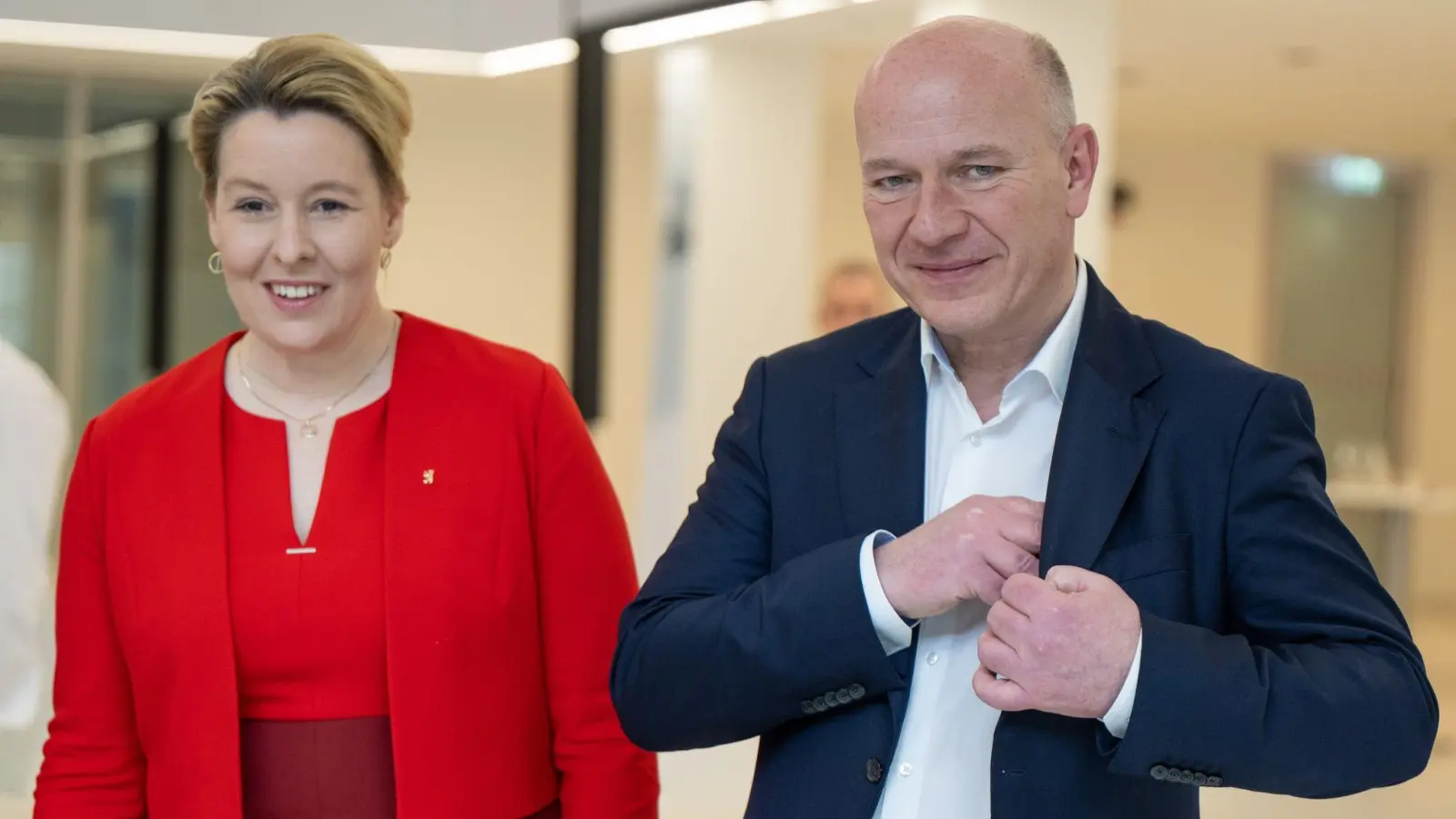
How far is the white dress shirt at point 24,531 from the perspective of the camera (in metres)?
2.66

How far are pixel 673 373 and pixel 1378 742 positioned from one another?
16.0 ft

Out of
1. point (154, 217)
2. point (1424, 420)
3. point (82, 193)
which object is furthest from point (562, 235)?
point (1424, 420)

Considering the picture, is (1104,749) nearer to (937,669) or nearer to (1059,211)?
(937,669)

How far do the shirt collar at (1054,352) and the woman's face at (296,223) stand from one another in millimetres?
689

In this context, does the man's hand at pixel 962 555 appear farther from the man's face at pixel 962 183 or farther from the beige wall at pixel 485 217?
the beige wall at pixel 485 217

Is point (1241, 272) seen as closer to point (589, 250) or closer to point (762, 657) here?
point (589, 250)

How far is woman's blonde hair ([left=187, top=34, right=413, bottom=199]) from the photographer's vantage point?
6.15ft

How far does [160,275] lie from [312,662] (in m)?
1.64

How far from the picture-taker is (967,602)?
162cm

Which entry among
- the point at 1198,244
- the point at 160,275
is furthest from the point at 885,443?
the point at 1198,244

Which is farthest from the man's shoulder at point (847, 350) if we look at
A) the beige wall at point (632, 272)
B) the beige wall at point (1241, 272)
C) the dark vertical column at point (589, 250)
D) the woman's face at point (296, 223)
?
the beige wall at point (1241, 272)

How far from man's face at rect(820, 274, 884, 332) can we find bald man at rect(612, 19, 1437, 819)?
399 cm

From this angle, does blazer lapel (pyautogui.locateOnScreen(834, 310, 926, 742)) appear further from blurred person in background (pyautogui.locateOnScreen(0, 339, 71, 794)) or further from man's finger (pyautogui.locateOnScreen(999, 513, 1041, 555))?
blurred person in background (pyautogui.locateOnScreen(0, 339, 71, 794))

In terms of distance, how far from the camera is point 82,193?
468cm
